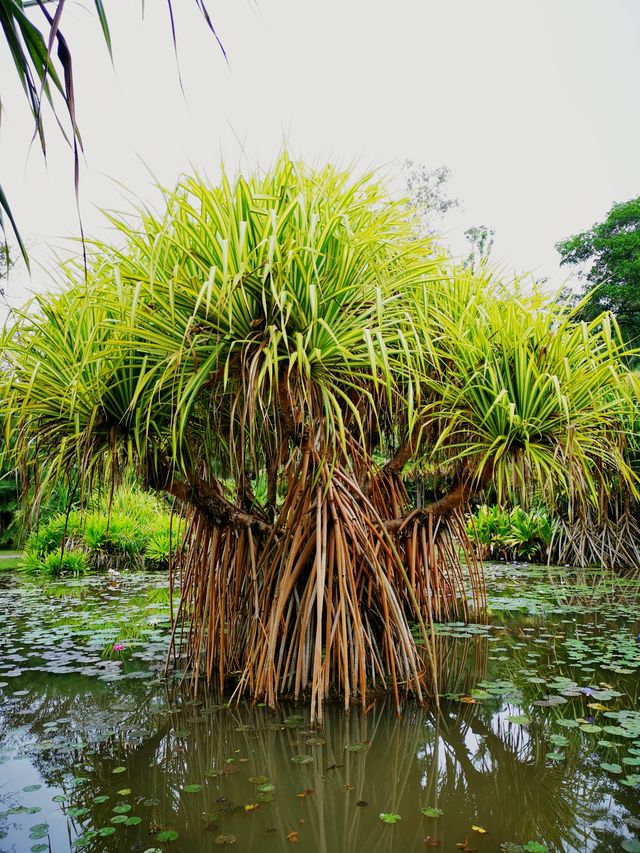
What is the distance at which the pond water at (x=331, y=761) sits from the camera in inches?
71.2

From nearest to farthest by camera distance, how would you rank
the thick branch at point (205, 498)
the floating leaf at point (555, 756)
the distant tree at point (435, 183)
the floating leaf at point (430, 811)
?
the floating leaf at point (430, 811) < the floating leaf at point (555, 756) < the thick branch at point (205, 498) < the distant tree at point (435, 183)

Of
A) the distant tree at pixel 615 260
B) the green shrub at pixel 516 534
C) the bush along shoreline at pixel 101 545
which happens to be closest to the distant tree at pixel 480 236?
the distant tree at pixel 615 260

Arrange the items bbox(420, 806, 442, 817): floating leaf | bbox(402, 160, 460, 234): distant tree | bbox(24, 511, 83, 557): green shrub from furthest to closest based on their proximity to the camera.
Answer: bbox(402, 160, 460, 234): distant tree, bbox(24, 511, 83, 557): green shrub, bbox(420, 806, 442, 817): floating leaf

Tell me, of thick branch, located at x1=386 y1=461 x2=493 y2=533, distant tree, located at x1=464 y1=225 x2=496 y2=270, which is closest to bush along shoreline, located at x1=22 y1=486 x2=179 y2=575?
thick branch, located at x1=386 y1=461 x2=493 y2=533

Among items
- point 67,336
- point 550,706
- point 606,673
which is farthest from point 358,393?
point 606,673

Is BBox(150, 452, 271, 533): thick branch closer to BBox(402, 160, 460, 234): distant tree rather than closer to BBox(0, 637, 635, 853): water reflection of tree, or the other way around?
BBox(0, 637, 635, 853): water reflection of tree

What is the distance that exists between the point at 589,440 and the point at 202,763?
2.27 metres

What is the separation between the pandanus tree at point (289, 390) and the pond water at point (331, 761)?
10.3 inches

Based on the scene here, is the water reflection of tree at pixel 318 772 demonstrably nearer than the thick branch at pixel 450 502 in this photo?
Yes

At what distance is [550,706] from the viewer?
2.74m

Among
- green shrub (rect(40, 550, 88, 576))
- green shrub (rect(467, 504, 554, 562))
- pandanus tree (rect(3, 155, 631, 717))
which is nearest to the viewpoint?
pandanus tree (rect(3, 155, 631, 717))

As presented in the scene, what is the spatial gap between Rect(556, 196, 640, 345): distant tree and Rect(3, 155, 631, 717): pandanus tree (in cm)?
1826

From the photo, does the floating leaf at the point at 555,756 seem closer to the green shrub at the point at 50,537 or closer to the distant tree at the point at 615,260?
the green shrub at the point at 50,537

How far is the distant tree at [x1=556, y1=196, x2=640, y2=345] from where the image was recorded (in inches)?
789
